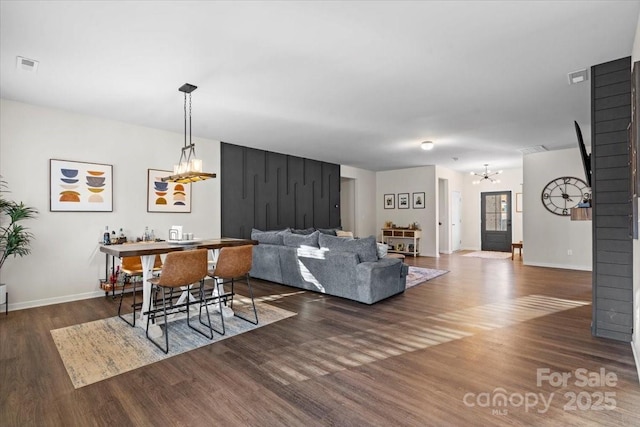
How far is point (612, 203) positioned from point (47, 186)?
664 centimetres

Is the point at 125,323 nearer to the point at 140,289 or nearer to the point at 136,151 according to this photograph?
the point at 140,289

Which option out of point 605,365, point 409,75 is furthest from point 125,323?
point 605,365

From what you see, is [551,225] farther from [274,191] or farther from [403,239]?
[274,191]

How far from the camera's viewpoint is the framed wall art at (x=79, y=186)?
14.5ft

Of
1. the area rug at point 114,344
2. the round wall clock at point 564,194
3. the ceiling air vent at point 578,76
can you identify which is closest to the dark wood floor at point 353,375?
the area rug at point 114,344

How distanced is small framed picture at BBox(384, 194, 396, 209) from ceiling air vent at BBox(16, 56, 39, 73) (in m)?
8.76

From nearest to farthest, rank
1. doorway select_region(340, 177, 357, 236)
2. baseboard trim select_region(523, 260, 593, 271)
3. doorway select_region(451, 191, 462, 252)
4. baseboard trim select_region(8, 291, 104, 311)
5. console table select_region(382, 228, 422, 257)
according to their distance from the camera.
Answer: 1. baseboard trim select_region(8, 291, 104, 311)
2. baseboard trim select_region(523, 260, 593, 271)
3. console table select_region(382, 228, 422, 257)
4. doorway select_region(340, 177, 357, 236)
5. doorway select_region(451, 191, 462, 252)

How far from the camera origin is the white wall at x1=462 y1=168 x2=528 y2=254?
33.6ft

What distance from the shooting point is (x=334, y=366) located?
8.35 ft

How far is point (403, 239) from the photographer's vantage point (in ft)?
32.8

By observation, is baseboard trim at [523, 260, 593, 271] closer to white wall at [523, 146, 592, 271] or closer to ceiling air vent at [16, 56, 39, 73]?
white wall at [523, 146, 592, 271]

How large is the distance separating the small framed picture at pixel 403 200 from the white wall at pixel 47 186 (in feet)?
22.0

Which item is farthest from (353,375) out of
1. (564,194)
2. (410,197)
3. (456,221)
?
(456,221)

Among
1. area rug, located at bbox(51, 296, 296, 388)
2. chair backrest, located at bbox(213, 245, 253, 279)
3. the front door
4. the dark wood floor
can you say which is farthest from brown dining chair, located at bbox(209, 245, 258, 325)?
the front door
